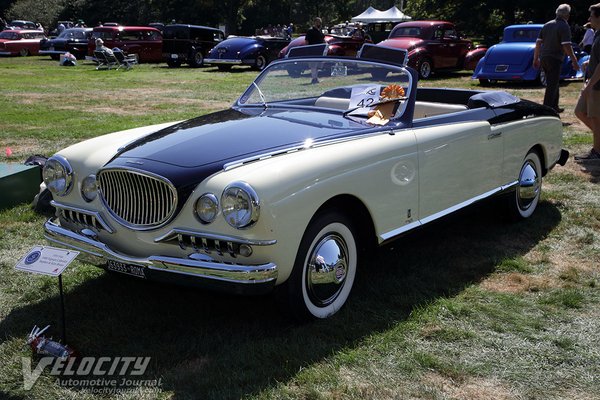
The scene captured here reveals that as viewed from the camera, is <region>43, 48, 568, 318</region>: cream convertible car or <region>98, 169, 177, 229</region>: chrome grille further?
<region>98, 169, 177, 229</region>: chrome grille

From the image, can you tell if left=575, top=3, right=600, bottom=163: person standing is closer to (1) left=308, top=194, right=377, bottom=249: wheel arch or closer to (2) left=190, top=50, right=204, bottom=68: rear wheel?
(1) left=308, top=194, right=377, bottom=249: wheel arch

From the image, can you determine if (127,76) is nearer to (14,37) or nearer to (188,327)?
(14,37)

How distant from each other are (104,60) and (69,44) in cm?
569

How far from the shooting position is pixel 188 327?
3.69m

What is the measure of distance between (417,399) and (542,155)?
3510 millimetres

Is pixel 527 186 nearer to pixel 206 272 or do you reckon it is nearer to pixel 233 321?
pixel 233 321

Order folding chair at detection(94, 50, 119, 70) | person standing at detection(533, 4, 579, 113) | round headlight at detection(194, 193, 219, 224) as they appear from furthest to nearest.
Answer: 1. folding chair at detection(94, 50, 119, 70)
2. person standing at detection(533, 4, 579, 113)
3. round headlight at detection(194, 193, 219, 224)

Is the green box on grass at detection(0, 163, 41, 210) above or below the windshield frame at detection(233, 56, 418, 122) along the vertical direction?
below

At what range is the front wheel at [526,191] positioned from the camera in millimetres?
5473

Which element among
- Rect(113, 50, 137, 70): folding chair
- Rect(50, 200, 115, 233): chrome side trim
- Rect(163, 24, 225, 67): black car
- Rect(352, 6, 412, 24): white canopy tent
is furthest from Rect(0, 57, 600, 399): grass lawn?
Rect(352, 6, 412, 24): white canopy tent

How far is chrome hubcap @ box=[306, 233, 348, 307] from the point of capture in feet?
11.7

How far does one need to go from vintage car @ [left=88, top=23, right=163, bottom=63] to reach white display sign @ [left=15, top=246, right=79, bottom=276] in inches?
938

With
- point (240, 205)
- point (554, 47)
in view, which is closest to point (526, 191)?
point (240, 205)

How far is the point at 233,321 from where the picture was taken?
3771 mm
